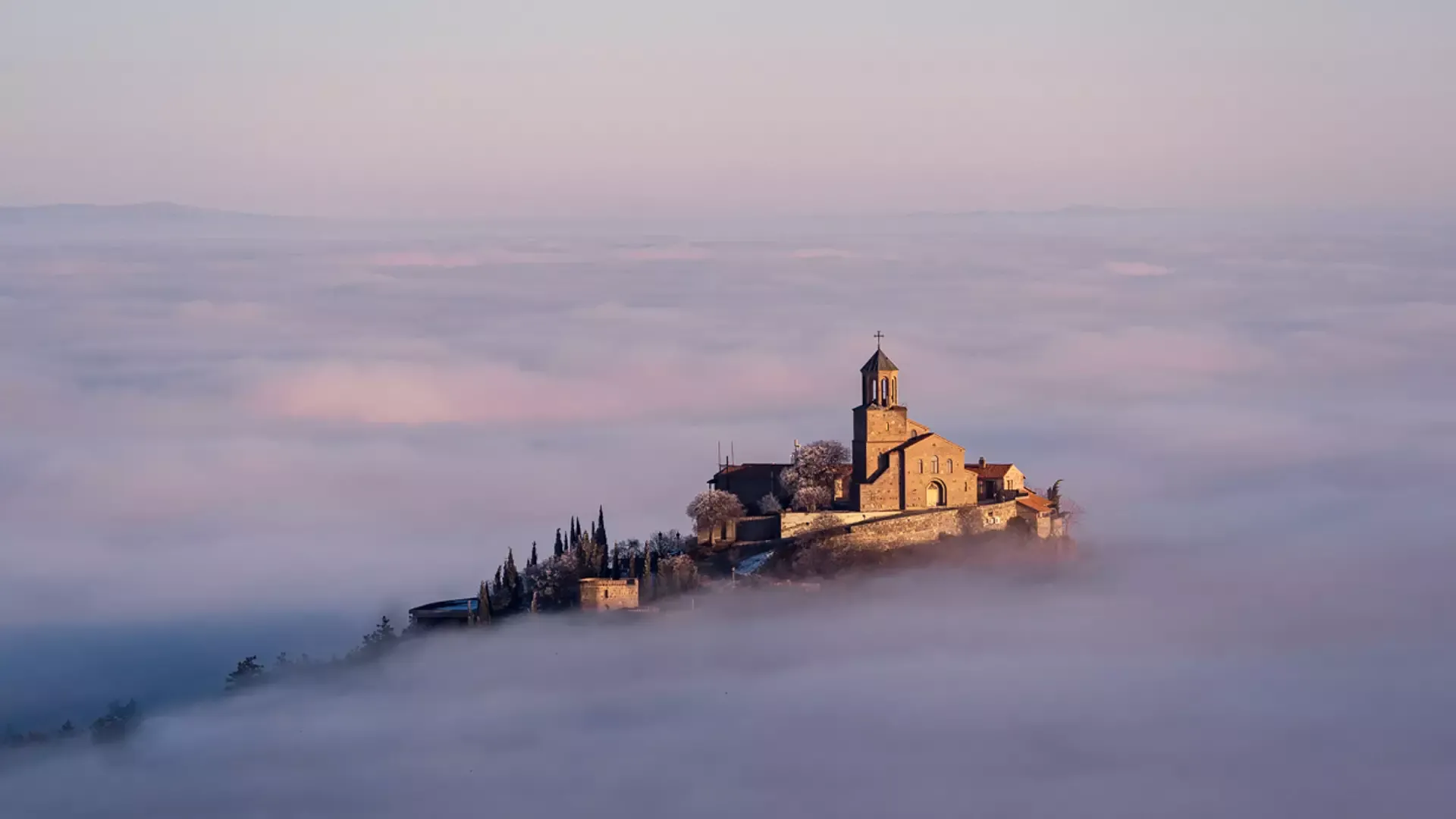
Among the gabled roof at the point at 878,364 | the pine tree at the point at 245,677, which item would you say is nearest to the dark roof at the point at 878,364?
the gabled roof at the point at 878,364

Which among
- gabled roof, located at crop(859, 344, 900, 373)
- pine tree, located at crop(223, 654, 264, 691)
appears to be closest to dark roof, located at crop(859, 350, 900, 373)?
gabled roof, located at crop(859, 344, 900, 373)

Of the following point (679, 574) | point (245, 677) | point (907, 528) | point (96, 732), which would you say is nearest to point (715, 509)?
point (679, 574)

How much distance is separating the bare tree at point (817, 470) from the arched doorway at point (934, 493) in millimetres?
5425

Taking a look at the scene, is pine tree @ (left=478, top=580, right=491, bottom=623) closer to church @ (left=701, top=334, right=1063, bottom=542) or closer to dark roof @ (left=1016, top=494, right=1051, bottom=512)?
church @ (left=701, top=334, right=1063, bottom=542)

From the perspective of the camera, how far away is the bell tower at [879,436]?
4985 inches

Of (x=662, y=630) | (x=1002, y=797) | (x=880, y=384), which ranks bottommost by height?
(x=1002, y=797)

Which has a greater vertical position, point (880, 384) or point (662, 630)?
point (880, 384)

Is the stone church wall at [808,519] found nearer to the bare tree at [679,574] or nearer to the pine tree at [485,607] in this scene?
the bare tree at [679,574]

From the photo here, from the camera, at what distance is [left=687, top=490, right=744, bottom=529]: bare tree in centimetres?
13075

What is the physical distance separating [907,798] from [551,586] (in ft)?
87.5

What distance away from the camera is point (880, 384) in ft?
416

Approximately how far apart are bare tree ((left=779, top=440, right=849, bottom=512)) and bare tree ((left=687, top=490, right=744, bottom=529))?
3.25m

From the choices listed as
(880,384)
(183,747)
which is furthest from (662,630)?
(183,747)

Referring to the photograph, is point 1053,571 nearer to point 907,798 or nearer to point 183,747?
point 907,798
